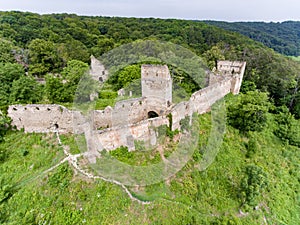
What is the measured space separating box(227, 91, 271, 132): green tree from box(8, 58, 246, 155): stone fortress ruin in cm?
326

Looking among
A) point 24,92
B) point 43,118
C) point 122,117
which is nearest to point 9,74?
point 24,92

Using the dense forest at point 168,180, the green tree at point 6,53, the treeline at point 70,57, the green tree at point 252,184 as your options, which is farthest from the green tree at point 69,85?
the green tree at point 252,184

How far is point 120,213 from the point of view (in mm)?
12156

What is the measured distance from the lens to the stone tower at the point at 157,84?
1762 centimetres

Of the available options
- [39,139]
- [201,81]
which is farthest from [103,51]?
[39,139]

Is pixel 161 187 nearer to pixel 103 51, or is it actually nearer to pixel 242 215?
pixel 242 215

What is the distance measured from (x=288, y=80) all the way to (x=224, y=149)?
19.7 m

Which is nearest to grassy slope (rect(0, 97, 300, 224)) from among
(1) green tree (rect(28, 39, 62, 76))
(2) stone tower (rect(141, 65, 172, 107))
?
(2) stone tower (rect(141, 65, 172, 107))

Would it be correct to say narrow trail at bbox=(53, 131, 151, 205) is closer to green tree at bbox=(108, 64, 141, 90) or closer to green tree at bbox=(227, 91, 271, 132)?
green tree at bbox=(227, 91, 271, 132)

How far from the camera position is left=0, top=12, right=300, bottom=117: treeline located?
21125 millimetres

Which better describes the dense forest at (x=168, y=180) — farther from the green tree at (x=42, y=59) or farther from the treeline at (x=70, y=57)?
the green tree at (x=42, y=59)

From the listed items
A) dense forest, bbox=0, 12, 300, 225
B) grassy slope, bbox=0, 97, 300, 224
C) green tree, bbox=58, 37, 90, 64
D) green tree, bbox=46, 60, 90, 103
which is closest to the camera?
grassy slope, bbox=0, 97, 300, 224

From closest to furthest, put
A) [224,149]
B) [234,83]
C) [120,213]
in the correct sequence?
[120,213]
[224,149]
[234,83]

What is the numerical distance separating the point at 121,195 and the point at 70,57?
2989 cm
